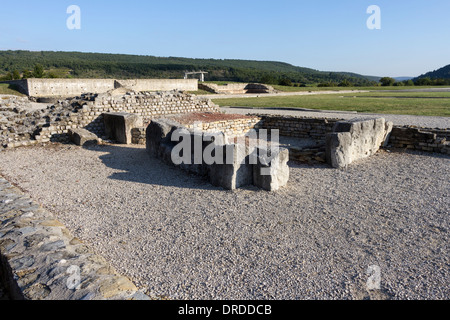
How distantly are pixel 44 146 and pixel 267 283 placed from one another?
1000 cm

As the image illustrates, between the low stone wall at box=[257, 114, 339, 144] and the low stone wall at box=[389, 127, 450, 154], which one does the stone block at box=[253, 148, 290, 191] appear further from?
the low stone wall at box=[257, 114, 339, 144]

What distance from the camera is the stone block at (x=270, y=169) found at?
6539 mm

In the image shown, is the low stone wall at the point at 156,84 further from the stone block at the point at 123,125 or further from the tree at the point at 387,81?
the tree at the point at 387,81

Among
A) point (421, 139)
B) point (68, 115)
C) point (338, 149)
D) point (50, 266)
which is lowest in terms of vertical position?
point (50, 266)

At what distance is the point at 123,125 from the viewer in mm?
11719

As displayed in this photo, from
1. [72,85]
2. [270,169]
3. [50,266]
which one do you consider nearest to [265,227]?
[270,169]

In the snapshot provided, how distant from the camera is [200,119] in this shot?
1391 centimetres

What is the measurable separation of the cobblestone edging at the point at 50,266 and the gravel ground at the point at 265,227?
0.29m

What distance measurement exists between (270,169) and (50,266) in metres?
4.11

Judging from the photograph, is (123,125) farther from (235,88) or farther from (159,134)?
(235,88)

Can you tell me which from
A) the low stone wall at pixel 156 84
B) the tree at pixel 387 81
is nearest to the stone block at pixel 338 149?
the low stone wall at pixel 156 84

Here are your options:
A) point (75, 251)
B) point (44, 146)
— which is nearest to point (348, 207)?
point (75, 251)

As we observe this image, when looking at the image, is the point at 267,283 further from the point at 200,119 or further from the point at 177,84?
the point at 177,84

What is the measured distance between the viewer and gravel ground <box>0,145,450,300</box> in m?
3.70
